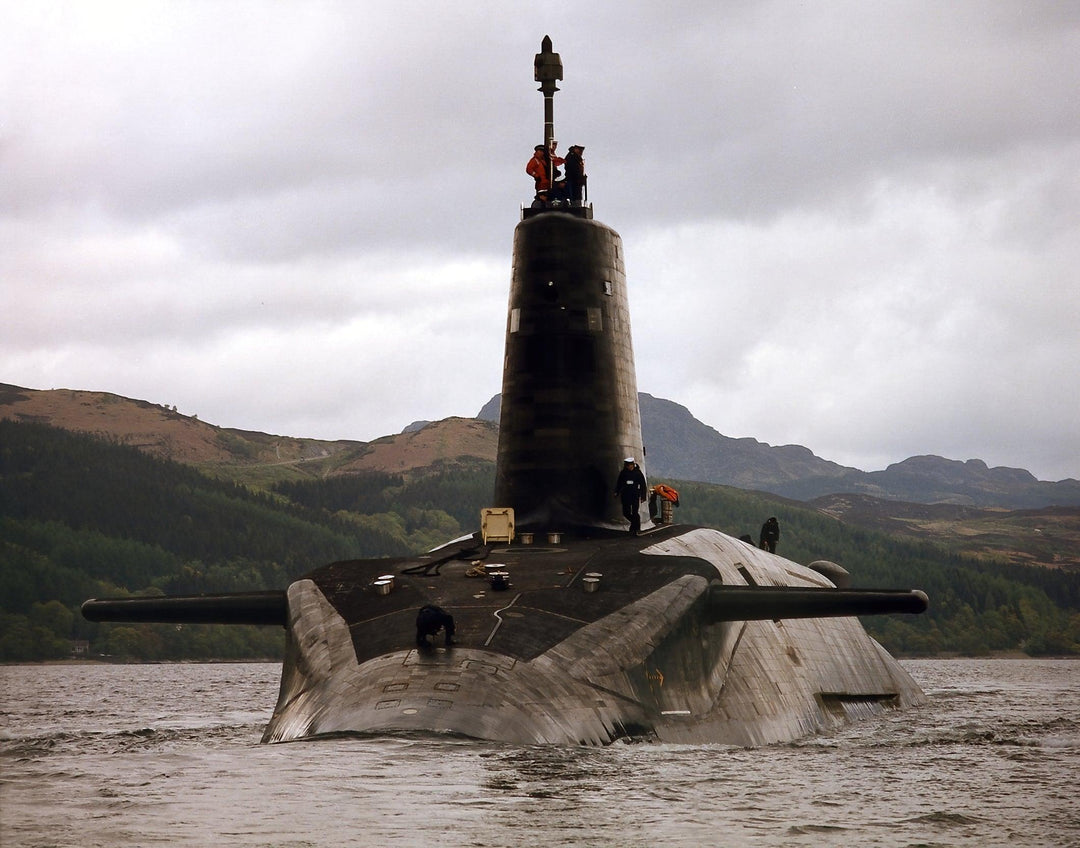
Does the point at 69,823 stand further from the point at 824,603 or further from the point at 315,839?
the point at 824,603

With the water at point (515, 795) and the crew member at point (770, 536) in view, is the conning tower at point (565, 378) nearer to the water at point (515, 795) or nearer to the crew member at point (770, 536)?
the water at point (515, 795)

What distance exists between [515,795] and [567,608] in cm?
753

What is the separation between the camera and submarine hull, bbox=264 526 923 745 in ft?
60.6

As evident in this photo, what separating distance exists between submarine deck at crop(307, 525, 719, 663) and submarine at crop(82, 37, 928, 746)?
51 millimetres

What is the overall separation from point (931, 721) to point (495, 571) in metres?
12.8

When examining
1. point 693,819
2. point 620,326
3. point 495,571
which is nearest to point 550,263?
point 620,326

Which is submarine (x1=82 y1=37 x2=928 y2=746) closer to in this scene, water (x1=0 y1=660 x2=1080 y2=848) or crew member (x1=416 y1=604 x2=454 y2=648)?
crew member (x1=416 y1=604 x2=454 y2=648)

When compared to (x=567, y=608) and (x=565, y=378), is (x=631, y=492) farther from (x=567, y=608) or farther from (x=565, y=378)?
(x=567, y=608)

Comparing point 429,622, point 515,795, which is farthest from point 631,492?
point 515,795

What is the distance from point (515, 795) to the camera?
14.5 metres

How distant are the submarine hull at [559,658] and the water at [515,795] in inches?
27.5

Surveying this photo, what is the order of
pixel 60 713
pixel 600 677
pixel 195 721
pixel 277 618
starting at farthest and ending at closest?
A: 1. pixel 60 713
2. pixel 195 721
3. pixel 277 618
4. pixel 600 677

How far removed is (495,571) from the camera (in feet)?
76.2

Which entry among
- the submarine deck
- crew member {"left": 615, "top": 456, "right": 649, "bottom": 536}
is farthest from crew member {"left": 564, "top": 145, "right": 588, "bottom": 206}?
the submarine deck
